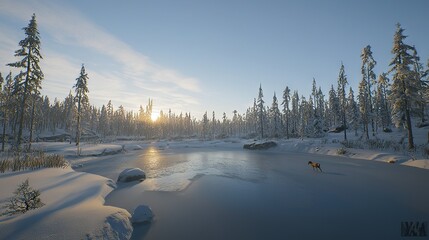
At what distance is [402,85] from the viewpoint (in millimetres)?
26203

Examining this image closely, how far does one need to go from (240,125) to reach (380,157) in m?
116

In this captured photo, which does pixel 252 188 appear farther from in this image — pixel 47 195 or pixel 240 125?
pixel 240 125

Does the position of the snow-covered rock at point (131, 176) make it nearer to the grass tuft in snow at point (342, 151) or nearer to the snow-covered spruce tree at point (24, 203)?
the snow-covered spruce tree at point (24, 203)

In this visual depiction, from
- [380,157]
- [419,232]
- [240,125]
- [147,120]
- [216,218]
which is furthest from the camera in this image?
[240,125]

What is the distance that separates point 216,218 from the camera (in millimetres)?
7852

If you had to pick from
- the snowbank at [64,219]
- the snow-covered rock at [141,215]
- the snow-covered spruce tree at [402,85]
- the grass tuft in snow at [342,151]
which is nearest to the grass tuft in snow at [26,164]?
the snowbank at [64,219]

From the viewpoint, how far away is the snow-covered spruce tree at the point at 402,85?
2552 cm

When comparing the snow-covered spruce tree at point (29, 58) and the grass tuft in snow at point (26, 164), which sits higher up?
the snow-covered spruce tree at point (29, 58)

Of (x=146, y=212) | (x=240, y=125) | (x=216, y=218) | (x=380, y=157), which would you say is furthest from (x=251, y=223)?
(x=240, y=125)

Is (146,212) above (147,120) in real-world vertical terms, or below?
below

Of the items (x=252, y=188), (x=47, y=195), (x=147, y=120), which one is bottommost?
(x=252, y=188)

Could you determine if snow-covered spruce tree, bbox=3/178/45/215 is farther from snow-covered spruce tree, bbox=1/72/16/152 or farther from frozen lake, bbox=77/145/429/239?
snow-covered spruce tree, bbox=1/72/16/152

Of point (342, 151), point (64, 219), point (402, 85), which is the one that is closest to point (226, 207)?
point (64, 219)

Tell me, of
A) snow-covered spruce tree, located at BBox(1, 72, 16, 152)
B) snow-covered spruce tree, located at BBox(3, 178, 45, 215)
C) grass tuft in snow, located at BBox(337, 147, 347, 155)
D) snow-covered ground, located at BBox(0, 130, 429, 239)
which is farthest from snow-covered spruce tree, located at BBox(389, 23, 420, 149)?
snow-covered spruce tree, located at BBox(1, 72, 16, 152)
